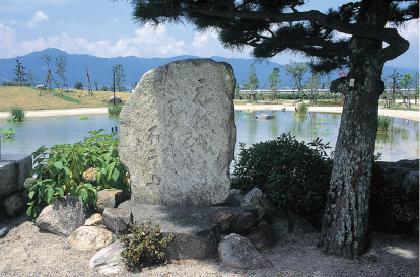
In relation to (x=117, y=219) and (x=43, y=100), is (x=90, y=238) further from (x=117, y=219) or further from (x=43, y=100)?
(x=43, y=100)

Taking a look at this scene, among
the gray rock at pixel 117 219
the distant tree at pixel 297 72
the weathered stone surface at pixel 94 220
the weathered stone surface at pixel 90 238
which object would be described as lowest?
the weathered stone surface at pixel 90 238

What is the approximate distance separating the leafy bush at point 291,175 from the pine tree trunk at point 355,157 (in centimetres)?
67

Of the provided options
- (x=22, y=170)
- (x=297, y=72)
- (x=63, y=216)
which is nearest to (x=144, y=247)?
(x=63, y=216)

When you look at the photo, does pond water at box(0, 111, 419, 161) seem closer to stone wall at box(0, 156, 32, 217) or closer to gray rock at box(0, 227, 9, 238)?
stone wall at box(0, 156, 32, 217)

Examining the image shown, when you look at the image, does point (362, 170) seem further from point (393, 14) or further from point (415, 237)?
point (393, 14)

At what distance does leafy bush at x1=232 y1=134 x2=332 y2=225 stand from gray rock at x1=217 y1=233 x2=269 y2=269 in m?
0.98

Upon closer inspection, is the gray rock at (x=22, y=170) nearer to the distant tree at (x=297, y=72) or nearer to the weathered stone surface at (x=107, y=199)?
the weathered stone surface at (x=107, y=199)

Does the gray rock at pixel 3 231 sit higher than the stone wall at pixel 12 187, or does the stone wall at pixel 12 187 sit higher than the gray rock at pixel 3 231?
the stone wall at pixel 12 187

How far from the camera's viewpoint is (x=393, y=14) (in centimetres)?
516

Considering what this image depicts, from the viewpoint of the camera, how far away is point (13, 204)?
19.7ft

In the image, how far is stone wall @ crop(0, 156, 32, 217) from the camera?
587 centimetres

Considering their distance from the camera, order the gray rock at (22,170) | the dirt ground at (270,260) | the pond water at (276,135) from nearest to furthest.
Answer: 1. the dirt ground at (270,260)
2. the gray rock at (22,170)
3. the pond water at (276,135)

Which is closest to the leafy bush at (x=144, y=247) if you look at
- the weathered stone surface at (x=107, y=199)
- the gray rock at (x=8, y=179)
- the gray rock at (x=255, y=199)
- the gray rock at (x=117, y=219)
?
the gray rock at (x=117, y=219)

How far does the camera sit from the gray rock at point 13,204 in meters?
5.96
